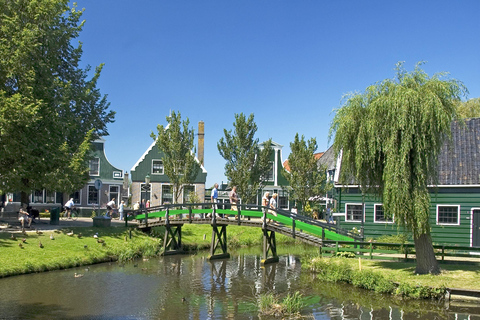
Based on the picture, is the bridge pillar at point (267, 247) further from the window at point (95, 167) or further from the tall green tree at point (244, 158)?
the window at point (95, 167)

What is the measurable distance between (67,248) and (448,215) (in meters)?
19.2

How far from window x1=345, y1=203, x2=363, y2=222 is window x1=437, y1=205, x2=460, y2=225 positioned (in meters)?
4.09

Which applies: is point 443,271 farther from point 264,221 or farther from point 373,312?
point 264,221

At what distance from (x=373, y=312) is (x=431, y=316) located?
5.14ft

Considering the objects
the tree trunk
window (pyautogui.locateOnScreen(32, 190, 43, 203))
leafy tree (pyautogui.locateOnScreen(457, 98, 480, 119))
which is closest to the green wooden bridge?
the tree trunk

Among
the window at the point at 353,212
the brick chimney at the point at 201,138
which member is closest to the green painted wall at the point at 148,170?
the brick chimney at the point at 201,138

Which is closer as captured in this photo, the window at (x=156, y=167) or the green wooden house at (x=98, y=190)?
the green wooden house at (x=98, y=190)

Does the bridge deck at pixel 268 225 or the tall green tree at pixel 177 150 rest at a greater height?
the tall green tree at pixel 177 150

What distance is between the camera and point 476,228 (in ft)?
77.0

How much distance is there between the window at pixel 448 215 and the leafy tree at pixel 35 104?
19.5 meters

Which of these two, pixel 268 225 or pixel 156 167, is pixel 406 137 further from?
pixel 156 167

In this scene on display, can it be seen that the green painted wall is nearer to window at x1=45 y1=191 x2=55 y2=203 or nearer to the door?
window at x1=45 y1=191 x2=55 y2=203

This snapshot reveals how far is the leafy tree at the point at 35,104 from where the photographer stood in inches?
870

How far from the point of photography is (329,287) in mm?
16953
